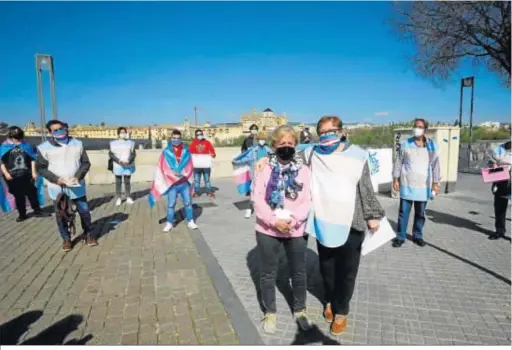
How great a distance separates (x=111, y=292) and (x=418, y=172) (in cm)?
458

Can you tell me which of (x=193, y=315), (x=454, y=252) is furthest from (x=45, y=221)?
(x=454, y=252)

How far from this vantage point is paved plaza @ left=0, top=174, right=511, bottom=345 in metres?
2.98

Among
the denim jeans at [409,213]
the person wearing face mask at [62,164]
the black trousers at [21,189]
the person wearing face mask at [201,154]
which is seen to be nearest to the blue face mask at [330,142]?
the denim jeans at [409,213]

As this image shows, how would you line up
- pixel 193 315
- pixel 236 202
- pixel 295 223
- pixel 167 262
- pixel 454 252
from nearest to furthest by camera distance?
pixel 295 223 < pixel 193 315 < pixel 167 262 < pixel 454 252 < pixel 236 202

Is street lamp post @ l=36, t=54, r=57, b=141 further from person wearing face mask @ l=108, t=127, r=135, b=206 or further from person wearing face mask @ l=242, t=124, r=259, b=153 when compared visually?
person wearing face mask @ l=242, t=124, r=259, b=153

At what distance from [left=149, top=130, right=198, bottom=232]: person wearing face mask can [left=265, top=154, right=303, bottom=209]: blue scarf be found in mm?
3522

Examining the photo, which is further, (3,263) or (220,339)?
(3,263)

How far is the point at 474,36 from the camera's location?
14.6m

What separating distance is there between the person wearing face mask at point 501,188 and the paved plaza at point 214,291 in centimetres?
29

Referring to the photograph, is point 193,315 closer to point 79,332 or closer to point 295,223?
point 79,332

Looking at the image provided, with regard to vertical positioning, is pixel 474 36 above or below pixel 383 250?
above

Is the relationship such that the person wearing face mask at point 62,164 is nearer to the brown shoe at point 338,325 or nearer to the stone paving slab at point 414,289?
the stone paving slab at point 414,289

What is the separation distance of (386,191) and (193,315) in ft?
28.6

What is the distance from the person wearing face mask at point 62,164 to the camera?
4.90 metres
